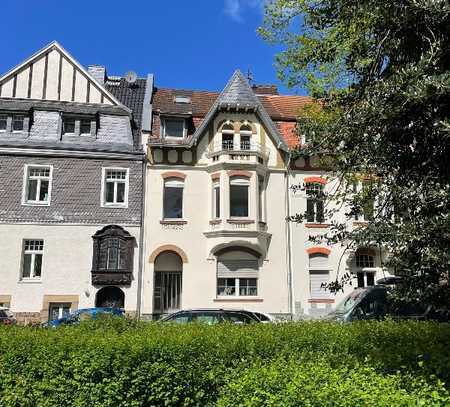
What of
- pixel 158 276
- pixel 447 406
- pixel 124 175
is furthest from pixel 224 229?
pixel 447 406

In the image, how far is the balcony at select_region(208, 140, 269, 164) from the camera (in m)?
23.8

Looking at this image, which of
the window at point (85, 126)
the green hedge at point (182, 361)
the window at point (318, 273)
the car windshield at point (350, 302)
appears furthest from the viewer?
the window at point (85, 126)

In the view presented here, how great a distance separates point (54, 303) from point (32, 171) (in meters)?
6.71

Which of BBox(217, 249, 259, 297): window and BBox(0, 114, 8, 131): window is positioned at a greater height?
BBox(0, 114, 8, 131): window

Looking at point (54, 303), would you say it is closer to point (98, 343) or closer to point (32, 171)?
point (32, 171)

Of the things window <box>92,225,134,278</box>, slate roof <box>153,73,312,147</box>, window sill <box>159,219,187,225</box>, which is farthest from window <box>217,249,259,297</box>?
slate roof <box>153,73,312,147</box>

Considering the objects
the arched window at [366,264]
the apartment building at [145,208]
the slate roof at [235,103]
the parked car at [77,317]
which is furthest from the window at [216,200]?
the parked car at [77,317]

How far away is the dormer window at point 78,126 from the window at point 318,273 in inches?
527

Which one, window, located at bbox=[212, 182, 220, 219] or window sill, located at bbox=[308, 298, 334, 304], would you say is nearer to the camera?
window sill, located at bbox=[308, 298, 334, 304]

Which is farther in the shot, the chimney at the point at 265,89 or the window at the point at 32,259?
the chimney at the point at 265,89

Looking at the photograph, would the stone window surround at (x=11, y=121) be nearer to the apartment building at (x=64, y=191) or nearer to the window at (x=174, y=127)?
the apartment building at (x=64, y=191)

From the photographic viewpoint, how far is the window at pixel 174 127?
25031 millimetres

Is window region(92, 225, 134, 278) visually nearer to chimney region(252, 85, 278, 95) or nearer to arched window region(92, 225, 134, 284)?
arched window region(92, 225, 134, 284)

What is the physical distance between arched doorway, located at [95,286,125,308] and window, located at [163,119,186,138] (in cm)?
868
